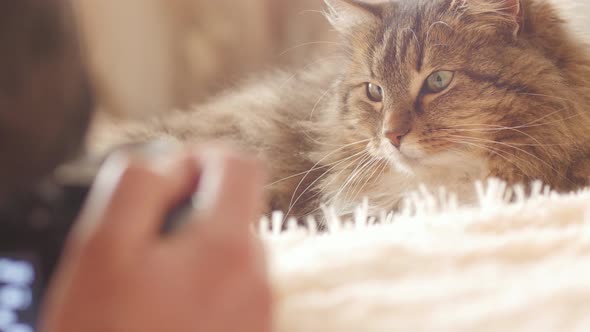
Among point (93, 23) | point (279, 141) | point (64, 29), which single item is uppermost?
point (93, 23)

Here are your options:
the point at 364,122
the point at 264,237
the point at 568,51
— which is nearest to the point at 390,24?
the point at 364,122

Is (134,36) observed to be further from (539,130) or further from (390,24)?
(539,130)

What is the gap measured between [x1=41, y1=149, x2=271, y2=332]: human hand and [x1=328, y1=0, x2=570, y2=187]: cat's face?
69 centimetres

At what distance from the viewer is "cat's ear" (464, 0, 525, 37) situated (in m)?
1.06

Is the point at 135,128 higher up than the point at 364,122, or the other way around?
the point at 135,128

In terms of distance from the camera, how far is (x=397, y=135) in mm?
1105

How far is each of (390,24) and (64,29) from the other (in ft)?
2.94

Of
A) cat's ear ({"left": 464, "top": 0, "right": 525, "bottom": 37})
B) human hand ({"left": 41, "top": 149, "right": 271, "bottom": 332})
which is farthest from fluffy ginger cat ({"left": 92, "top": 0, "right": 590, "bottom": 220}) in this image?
human hand ({"left": 41, "top": 149, "right": 271, "bottom": 332})

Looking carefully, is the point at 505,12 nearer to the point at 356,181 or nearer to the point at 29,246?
the point at 356,181

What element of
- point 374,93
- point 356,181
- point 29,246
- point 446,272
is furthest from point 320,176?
point 29,246

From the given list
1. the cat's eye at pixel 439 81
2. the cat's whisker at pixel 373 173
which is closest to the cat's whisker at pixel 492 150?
the cat's eye at pixel 439 81

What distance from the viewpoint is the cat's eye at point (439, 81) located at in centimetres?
110

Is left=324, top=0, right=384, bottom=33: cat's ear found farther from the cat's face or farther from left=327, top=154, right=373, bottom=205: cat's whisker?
left=327, top=154, right=373, bottom=205: cat's whisker

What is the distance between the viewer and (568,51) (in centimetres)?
111
